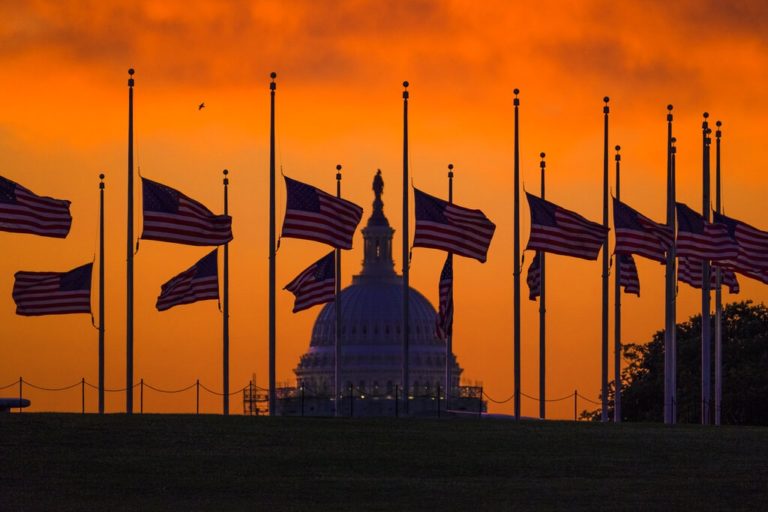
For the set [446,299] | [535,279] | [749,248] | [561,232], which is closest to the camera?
[561,232]

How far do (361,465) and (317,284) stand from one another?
2449 cm

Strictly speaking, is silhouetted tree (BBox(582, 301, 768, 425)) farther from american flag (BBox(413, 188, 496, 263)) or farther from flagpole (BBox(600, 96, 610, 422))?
american flag (BBox(413, 188, 496, 263))

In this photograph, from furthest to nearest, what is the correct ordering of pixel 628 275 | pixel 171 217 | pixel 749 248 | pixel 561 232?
pixel 628 275
pixel 749 248
pixel 561 232
pixel 171 217

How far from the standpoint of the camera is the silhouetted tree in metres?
105

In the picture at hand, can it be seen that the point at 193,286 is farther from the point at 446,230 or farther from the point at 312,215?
the point at 446,230

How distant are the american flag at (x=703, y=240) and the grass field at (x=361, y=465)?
1352 centimetres

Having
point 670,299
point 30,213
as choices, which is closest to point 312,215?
point 30,213

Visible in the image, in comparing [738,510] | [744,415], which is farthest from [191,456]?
[744,415]

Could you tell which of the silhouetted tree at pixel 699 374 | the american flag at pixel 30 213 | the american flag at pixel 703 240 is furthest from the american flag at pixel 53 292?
the silhouetted tree at pixel 699 374

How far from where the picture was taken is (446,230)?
66875 millimetres

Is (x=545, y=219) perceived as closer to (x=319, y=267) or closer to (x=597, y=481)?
(x=319, y=267)

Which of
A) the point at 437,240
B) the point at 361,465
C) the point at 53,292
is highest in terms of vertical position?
the point at 437,240

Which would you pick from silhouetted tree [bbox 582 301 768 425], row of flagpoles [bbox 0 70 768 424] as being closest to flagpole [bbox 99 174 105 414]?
row of flagpoles [bbox 0 70 768 424]

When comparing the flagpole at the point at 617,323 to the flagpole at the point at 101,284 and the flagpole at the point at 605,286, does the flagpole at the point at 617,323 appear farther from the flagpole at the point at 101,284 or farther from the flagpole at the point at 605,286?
the flagpole at the point at 101,284
